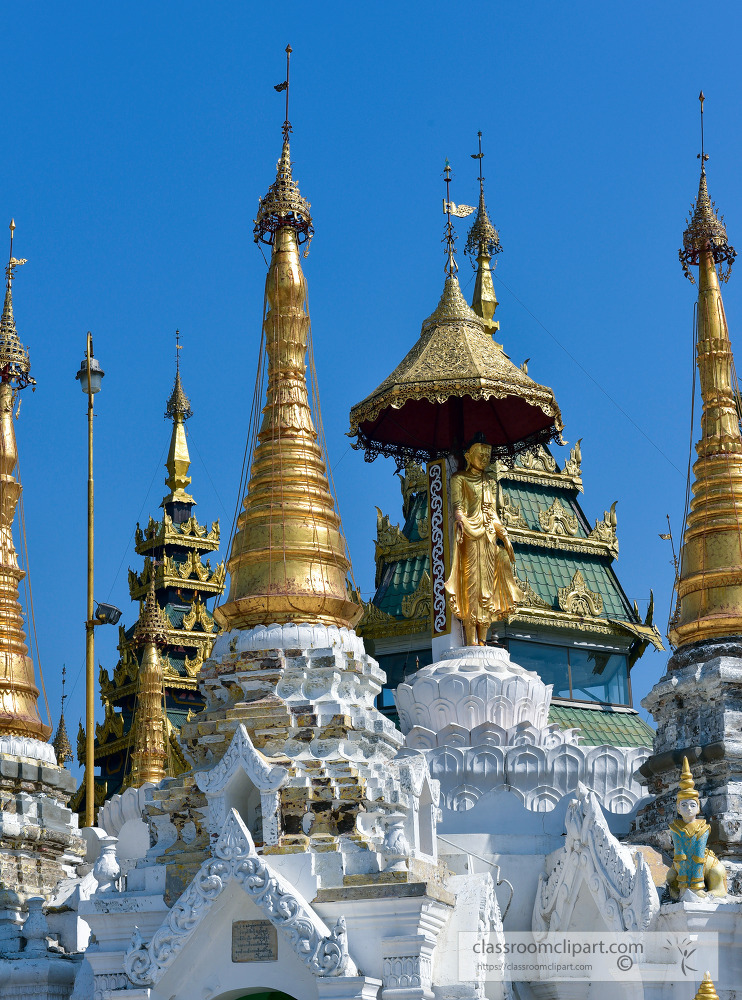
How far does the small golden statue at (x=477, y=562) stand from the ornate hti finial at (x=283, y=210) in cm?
417

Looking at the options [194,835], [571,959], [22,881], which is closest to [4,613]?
[22,881]

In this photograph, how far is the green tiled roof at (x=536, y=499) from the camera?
117 ft

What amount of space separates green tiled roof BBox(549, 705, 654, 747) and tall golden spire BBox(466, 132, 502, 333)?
7199 millimetres

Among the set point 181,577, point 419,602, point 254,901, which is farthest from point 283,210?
point 181,577

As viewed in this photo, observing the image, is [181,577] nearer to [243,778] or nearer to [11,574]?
[11,574]

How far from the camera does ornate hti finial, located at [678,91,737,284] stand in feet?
81.9

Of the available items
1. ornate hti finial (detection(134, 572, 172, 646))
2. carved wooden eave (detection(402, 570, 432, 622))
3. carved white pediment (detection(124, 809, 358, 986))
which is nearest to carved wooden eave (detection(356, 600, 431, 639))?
carved wooden eave (detection(402, 570, 432, 622))

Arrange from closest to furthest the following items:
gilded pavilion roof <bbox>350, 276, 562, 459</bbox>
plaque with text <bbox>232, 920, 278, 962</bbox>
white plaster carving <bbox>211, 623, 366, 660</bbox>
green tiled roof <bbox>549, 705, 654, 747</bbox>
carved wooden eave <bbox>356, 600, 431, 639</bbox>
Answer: plaque with text <bbox>232, 920, 278, 962</bbox>, white plaster carving <bbox>211, 623, 366, 660</bbox>, gilded pavilion roof <bbox>350, 276, 562, 459</bbox>, green tiled roof <bbox>549, 705, 654, 747</bbox>, carved wooden eave <bbox>356, 600, 431, 639</bbox>

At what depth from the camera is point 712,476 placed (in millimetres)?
23922

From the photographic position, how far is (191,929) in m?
17.9

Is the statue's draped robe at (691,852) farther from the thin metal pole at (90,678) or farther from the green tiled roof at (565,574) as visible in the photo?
the green tiled roof at (565,574)

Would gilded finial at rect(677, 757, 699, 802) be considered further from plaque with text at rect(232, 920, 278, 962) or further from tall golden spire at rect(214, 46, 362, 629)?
plaque with text at rect(232, 920, 278, 962)

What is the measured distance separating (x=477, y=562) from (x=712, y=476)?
10.7 feet

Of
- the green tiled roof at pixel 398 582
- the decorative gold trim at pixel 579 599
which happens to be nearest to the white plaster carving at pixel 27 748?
the green tiled roof at pixel 398 582
